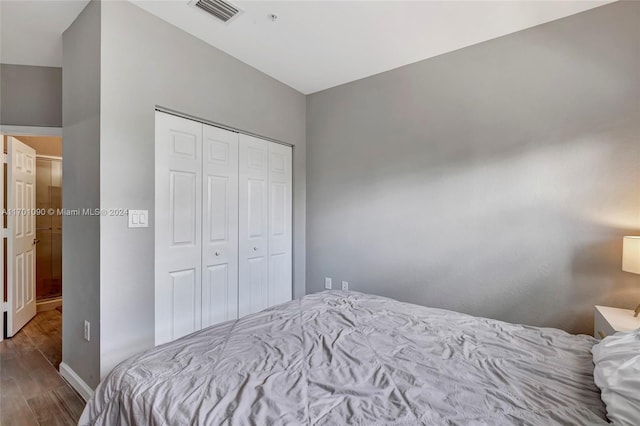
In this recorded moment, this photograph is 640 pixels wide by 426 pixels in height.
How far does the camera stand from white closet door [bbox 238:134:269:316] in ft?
9.00

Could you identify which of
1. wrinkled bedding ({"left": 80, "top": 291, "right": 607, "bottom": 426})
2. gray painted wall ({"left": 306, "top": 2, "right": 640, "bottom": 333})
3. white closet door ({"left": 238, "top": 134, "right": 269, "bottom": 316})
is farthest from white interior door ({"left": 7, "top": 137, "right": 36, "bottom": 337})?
gray painted wall ({"left": 306, "top": 2, "right": 640, "bottom": 333})

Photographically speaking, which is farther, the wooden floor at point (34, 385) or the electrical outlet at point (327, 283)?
the electrical outlet at point (327, 283)

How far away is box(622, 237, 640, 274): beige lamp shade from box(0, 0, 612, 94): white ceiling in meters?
1.59

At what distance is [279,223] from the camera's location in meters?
3.18

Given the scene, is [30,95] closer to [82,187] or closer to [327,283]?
[82,187]

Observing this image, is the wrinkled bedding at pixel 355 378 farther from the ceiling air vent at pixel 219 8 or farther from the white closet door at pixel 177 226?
the ceiling air vent at pixel 219 8

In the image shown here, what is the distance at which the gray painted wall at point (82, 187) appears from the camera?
5.92ft

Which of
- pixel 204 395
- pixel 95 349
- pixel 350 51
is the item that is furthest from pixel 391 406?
pixel 350 51

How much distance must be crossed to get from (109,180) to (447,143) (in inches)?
101

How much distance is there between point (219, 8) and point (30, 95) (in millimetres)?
1990

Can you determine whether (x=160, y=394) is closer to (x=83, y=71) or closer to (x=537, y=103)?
(x=83, y=71)

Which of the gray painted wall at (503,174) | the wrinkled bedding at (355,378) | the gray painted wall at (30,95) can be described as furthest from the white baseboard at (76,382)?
the gray painted wall at (503,174)

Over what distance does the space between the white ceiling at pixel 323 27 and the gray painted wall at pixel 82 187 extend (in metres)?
0.27

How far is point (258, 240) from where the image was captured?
291 cm
